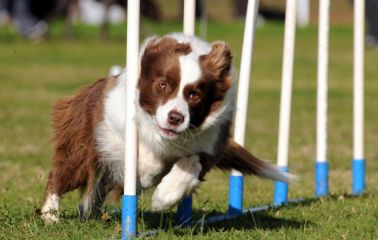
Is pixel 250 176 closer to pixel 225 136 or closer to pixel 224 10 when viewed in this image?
pixel 225 136

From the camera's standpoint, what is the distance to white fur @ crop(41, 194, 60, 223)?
20.1 ft

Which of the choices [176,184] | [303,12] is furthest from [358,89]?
[303,12]

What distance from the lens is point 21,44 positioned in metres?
30.8

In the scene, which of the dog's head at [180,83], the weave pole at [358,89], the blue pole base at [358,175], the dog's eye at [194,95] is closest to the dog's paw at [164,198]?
the dog's head at [180,83]

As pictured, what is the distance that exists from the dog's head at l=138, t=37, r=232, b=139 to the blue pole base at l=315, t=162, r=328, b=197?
2.38 metres

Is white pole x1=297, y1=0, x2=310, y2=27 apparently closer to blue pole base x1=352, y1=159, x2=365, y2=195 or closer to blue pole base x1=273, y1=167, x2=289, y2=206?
blue pole base x1=352, y1=159, x2=365, y2=195

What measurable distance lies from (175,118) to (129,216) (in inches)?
24.9

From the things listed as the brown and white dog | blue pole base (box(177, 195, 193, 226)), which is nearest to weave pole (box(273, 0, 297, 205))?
the brown and white dog

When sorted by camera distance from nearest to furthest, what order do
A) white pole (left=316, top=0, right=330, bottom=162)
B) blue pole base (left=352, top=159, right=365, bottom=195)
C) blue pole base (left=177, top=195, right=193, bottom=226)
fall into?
blue pole base (left=177, top=195, right=193, bottom=226) < white pole (left=316, top=0, right=330, bottom=162) < blue pole base (left=352, top=159, right=365, bottom=195)

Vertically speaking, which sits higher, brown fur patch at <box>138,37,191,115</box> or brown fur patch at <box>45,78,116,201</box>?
brown fur patch at <box>138,37,191,115</box>

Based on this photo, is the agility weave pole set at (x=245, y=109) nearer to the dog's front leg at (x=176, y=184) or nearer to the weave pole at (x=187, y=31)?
the weave pole at (x=187, y=31)

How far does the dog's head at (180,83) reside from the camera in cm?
543

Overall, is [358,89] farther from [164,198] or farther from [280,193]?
[164,198]

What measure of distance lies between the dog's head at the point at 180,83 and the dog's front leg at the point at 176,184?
0.84ft
